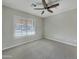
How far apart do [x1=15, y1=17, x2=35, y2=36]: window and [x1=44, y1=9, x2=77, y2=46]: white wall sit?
1.85m

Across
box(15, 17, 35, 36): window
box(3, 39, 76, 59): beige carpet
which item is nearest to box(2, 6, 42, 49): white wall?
box(15, 17, 35, 36): window

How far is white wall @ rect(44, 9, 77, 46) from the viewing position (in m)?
5.15

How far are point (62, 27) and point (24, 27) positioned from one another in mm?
3111

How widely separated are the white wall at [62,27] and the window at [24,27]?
6.07 ft

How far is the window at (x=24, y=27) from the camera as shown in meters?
4.71

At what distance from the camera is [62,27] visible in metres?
6.00

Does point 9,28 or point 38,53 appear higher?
point 9,28

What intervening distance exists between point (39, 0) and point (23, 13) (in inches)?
79.7

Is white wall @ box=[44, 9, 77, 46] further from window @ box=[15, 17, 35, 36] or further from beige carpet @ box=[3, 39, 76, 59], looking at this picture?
window @ box=[15, 17, 35, 36]

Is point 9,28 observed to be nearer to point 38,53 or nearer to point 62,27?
point 38,53

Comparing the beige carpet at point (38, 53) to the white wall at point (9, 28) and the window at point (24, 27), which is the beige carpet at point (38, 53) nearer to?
the white wall at point (9, 28)

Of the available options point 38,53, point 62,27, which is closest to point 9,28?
point 38,53

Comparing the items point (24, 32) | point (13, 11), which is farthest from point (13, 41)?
point (13, 11)

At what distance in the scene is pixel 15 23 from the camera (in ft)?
14.8
